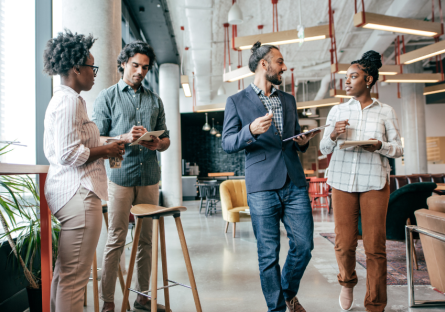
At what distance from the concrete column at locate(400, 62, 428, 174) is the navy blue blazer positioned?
1134 cm

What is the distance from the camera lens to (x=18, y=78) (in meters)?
2.94

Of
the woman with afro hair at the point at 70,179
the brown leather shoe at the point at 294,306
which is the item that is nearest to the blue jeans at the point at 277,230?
the brown leather shoe at the point at 294,306

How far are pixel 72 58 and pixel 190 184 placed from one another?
11.8m

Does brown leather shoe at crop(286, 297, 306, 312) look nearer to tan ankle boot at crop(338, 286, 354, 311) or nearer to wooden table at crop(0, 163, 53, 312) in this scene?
tan ankle boot at crop(338, 286, 354, 311)

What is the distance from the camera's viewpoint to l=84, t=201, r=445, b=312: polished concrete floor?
2387 mm

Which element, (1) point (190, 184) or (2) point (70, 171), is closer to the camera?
(2) point (70, 171)

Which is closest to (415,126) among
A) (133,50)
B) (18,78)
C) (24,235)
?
Result: (133,50)

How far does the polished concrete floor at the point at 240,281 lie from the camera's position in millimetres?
2387

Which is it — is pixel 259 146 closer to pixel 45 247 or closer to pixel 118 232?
pixel 118 232

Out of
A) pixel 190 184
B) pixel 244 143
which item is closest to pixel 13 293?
pixel 244 143

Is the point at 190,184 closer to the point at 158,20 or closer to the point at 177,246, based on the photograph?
the point at 158,20

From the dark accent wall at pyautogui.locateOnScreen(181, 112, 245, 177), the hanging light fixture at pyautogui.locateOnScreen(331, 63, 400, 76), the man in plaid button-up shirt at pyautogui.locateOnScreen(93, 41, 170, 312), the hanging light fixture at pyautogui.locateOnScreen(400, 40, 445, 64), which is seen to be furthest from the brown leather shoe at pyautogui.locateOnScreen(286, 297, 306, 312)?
the dark accent wall at pyautogui.locateOnScreen(181, 112, 245, 177)

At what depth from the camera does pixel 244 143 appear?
1.82m

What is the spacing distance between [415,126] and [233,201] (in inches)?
355
